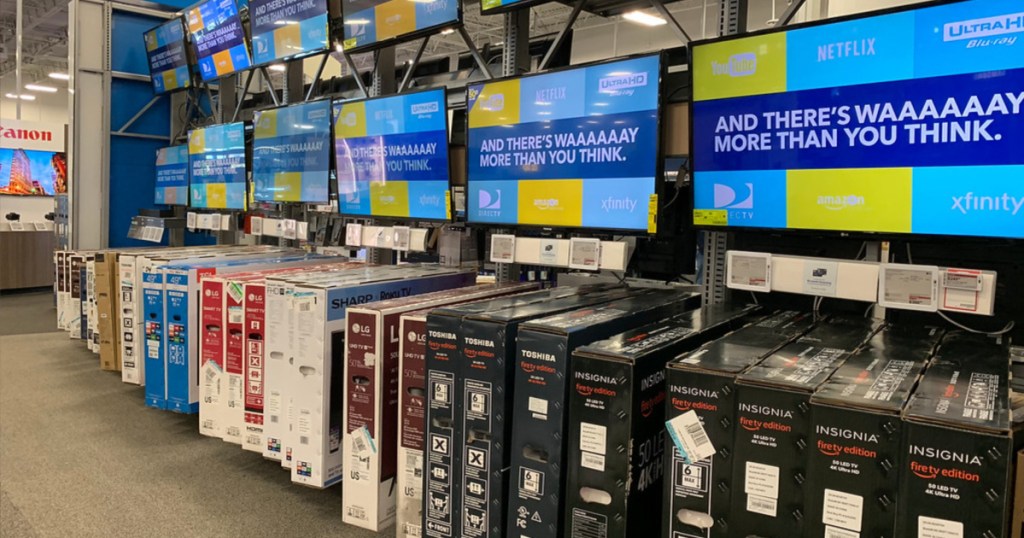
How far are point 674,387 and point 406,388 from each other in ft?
3.01

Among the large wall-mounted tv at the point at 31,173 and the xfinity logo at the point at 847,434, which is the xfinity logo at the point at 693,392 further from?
the large wall-mounted tv at the point at 31,173

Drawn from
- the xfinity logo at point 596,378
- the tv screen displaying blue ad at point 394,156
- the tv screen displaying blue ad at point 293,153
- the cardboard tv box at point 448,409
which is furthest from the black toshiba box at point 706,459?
the tv screen displaying blue ad at point 293,153

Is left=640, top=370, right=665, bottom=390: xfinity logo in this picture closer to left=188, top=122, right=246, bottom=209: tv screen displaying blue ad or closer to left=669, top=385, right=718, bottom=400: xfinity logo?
left=669, top=385, right=718, bottom=400: xfinity logo

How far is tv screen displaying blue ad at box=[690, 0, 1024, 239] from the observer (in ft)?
4.81

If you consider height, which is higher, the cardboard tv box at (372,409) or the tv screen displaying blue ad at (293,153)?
the tv screen displaying blue ad at (293,153)

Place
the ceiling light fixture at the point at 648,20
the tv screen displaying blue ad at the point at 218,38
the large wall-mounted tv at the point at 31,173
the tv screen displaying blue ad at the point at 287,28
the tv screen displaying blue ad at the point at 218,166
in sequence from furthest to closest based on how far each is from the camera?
the large wall-mounted tv at the point at 31,173 → the ceiling light fixture at the point at 648,20 → the tv screen displaying blue ad at the point at 218,38 → the tv screen displaying blue ad at the point at 218,166 → the tv screen displaying blue ad at the point at 287,28

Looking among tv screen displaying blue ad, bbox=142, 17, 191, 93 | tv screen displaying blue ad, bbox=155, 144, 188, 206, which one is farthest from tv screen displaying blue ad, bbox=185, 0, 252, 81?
tv screen displaying blue ad, bbox=155, 144, 188, 206

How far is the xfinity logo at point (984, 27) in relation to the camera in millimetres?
1423

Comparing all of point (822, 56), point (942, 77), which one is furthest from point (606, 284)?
point (942, 77)

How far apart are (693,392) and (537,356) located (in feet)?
1.20

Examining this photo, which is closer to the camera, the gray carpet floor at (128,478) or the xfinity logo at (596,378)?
the xfinity logo at (596,378)

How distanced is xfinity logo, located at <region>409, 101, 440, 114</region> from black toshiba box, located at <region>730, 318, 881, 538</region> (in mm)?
2018

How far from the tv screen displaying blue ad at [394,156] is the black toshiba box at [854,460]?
201cm

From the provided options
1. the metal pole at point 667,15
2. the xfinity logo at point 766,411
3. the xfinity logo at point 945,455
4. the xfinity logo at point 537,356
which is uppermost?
A: the metal pole at point 667,15
